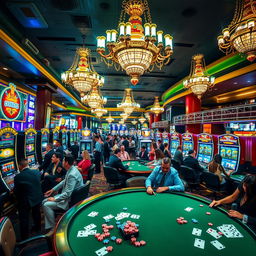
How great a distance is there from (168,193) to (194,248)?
1.11 metres

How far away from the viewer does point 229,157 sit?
4.46 m

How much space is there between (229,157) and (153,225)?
3818 millimetres

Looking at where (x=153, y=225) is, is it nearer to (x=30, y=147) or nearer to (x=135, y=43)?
(x=135, y=43)

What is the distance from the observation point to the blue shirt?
8.08ft

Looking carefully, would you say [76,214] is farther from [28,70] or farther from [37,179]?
[28,70]

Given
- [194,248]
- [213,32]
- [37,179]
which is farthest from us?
[213,32]

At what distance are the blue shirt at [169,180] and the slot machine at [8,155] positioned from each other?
2.41 meters

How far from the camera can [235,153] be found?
4305 millimetres

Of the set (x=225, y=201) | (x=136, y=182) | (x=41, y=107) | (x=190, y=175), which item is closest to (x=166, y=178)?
(x=136, y=182)

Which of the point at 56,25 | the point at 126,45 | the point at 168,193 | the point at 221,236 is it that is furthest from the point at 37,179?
the point at 56,25

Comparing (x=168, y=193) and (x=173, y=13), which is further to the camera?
Result: (x=173, y=13)

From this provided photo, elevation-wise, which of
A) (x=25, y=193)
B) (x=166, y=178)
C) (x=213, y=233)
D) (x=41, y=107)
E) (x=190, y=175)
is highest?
(x=41, y=107)

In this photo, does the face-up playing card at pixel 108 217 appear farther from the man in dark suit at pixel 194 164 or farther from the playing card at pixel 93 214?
the man in dark suit at pixel 194 164

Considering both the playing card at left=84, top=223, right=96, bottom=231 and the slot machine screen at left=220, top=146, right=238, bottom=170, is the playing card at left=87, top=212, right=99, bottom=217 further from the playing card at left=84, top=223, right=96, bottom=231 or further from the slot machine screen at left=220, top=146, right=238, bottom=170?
the slot machine screen at left=220, top=146, right=238, bottom=170
